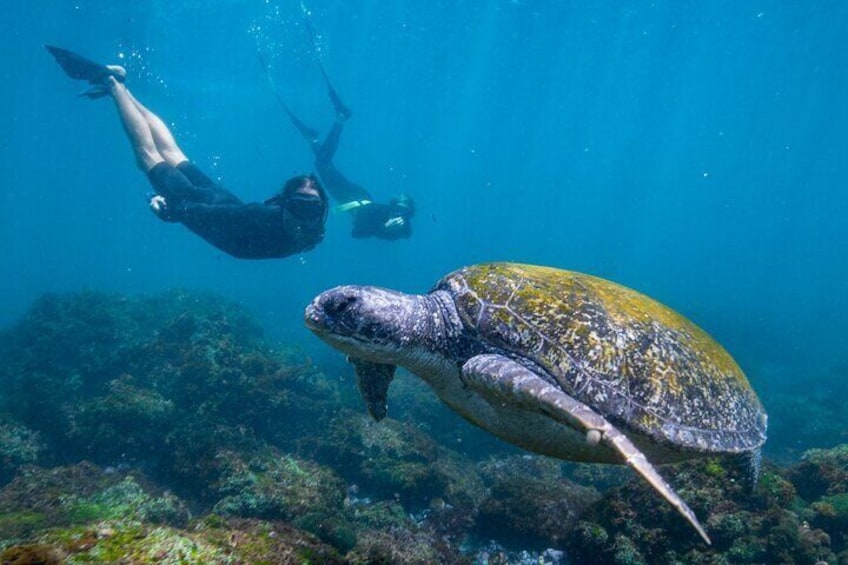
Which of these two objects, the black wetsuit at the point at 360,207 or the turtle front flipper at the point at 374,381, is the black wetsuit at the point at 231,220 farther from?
the turtle front flipper at the point at 374,381

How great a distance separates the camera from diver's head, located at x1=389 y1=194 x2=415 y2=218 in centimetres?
1680

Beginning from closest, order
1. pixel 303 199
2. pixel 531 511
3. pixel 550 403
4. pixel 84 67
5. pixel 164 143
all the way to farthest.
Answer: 1. pixel 550 403
2. pixel 531 511
3. pixel 303 199
4. pixel 164 143
5. pixel 84 67

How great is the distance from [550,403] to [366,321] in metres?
1.53

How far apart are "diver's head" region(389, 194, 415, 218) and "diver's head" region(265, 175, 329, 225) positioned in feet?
25.6

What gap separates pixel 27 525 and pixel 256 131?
9363 centimetres

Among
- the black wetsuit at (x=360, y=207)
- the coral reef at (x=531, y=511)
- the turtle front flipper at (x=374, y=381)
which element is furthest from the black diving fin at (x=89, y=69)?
the coral reef at (x=531, y=511)

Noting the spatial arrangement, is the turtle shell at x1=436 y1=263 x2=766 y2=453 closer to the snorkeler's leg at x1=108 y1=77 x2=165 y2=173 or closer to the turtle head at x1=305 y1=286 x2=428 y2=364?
the turtle head at x1=305 y1=286 x2=428 y2=364

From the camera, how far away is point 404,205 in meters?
16.9

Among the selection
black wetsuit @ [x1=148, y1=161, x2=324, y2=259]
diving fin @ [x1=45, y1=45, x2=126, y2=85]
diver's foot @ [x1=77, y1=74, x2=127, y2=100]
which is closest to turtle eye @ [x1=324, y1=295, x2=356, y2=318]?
black wetsuit @ [x1=148, y1=161, x2=324, y2=259]

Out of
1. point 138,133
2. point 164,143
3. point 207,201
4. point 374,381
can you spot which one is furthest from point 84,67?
point 374,381

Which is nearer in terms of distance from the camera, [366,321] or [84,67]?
[366,321]

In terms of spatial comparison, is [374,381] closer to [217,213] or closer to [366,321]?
[366,321]

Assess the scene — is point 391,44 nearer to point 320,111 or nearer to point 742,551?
point 320,111

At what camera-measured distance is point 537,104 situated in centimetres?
6856
